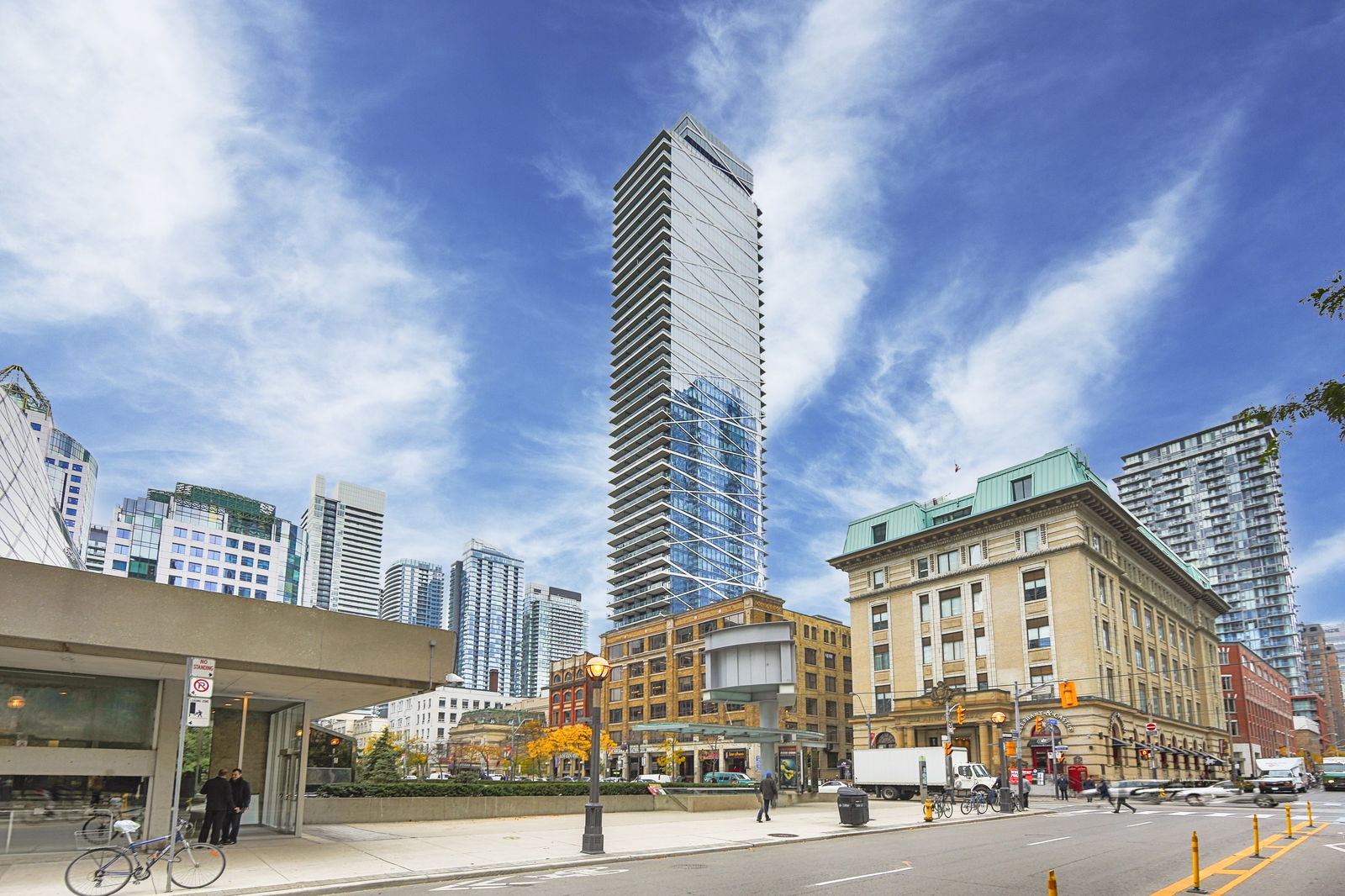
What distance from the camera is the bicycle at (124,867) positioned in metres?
13.8

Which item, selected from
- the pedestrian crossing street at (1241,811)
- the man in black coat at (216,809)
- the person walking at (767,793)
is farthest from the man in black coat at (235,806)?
the pedestrian crossing street at (1241,811)

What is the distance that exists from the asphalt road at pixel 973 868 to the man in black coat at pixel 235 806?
23.5 feet

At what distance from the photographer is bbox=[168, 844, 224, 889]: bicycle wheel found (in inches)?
582

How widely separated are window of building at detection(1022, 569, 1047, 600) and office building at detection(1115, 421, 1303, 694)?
139 metres

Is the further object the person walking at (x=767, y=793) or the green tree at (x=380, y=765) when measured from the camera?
the green tree at (x=380, y=765)

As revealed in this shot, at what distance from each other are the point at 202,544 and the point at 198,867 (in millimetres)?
164475

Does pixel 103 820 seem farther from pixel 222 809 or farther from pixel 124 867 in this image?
pixel 124 867

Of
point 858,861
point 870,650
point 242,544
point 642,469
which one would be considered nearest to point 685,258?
point 642,469

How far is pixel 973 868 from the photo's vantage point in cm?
1789

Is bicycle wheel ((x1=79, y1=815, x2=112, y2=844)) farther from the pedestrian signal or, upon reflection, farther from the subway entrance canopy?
the pedestrian signal

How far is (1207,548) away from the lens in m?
195

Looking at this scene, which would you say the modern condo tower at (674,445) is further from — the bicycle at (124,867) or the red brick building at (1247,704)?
the bicycle at (124,867)

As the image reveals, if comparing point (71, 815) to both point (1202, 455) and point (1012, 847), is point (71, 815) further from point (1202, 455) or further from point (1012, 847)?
point (1202, 455)

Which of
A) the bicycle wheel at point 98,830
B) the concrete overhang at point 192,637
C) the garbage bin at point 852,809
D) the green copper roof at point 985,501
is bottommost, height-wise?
the garbage bin at point 852,809
